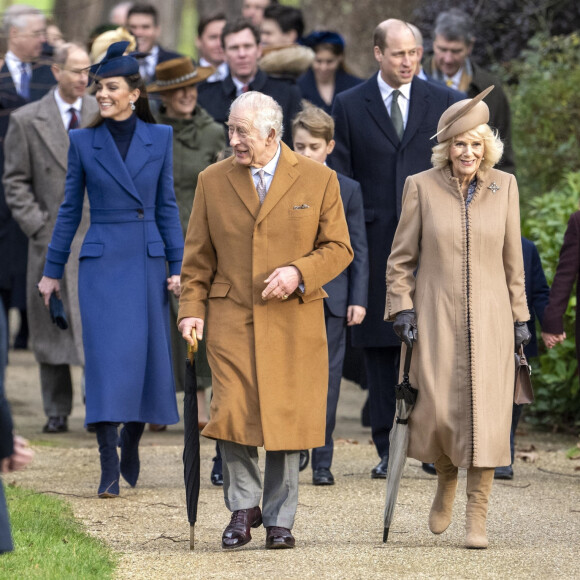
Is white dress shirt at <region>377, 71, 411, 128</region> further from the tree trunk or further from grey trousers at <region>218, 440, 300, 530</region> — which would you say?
the tree trunk

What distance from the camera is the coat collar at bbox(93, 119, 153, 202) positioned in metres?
7.58

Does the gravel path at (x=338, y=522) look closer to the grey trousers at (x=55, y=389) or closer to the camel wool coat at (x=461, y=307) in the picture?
the grey trousers at (x=55, y=389)

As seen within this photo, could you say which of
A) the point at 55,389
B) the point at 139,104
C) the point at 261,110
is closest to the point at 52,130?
the point at 55,389

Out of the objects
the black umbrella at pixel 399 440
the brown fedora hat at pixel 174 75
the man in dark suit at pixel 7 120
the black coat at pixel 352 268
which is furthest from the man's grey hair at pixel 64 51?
the black umbrella at pixel 399 440

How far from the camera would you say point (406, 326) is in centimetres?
626

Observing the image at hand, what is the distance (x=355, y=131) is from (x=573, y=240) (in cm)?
136

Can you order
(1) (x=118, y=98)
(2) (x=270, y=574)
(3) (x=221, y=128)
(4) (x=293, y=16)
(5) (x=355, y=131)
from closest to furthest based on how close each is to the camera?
(2) (x=270, y=574)
(1) (x=118, y=98)
(5) (x=355, y=131)
(3) (x=221, y=128)
(4) (x=293, y=16)

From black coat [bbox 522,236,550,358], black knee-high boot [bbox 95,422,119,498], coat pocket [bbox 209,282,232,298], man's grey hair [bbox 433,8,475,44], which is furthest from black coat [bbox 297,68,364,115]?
coat pocket [bbox 209,282,232,298]

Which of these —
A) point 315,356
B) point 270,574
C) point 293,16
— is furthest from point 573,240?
point 293,16

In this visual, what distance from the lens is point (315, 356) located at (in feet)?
20.5

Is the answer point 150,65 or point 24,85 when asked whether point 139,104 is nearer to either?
point 24,85

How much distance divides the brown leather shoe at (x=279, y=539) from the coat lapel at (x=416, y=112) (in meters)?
2.71

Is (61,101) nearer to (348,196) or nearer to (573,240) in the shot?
(348,196)

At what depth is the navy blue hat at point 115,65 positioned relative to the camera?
7559mm
